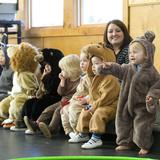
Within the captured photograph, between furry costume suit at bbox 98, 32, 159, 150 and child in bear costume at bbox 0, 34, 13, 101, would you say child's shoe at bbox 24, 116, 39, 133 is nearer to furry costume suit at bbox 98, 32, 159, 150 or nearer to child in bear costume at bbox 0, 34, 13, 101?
child in bear costume at bbox 0, 34, 13, 101

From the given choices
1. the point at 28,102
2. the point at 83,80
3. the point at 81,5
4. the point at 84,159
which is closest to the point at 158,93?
the point at 83,80

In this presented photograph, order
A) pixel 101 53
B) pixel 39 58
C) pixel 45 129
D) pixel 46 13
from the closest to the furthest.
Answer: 1. pixel 101 53
2. pixel 45 129
3. pixel 39 58
4. pixel 46 13

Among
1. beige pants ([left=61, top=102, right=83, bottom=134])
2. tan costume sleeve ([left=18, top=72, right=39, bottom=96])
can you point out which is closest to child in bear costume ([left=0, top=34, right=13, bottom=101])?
tan costume sleeve ([left=18, top=72, right=39, bottom=96])

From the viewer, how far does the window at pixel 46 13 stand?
6000 mm

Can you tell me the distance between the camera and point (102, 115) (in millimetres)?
3529

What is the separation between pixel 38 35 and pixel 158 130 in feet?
10.2

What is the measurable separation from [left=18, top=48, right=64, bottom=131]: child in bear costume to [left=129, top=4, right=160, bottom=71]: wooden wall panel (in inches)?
39.8

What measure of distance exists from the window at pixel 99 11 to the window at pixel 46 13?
0.34 m

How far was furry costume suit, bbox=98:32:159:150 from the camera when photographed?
3.28 metres

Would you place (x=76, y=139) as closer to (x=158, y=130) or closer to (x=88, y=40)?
(x=158, y=130)

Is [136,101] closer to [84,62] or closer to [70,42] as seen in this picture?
[84,62]

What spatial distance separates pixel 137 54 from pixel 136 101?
34 centimetres

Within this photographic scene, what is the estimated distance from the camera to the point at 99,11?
5.51m

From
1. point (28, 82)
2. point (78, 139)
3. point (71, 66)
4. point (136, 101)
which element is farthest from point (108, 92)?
point (28, 82)
